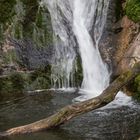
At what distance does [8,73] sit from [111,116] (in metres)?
4.76

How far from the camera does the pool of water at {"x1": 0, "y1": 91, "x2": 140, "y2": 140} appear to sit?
9.28m

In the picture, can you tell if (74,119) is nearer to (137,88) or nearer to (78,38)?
(137,88)

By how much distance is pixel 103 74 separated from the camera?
1451 centimetres

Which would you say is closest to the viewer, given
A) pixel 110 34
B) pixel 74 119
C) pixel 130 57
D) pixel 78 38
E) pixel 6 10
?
pixel 74 119

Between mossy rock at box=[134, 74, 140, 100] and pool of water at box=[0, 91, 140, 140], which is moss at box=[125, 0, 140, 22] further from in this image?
pool of water at box=[0, 91, 140, 140]

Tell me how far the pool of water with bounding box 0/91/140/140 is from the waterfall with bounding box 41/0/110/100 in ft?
4.04

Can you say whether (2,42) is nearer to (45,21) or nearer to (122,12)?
(45,21)

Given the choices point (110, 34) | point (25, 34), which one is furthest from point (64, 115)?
point (110, 34)

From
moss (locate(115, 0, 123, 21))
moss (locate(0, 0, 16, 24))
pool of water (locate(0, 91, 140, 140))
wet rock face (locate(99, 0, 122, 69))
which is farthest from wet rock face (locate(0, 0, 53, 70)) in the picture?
moss (locate(115, 0, 123, 21))

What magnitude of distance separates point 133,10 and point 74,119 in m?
5.28

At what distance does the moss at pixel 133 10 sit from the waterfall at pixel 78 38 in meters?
0.95

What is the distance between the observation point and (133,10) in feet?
47.3

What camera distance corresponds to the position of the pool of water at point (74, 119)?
30.5 feet

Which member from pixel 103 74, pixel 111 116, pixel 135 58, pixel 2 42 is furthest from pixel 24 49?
pixel 111 116
